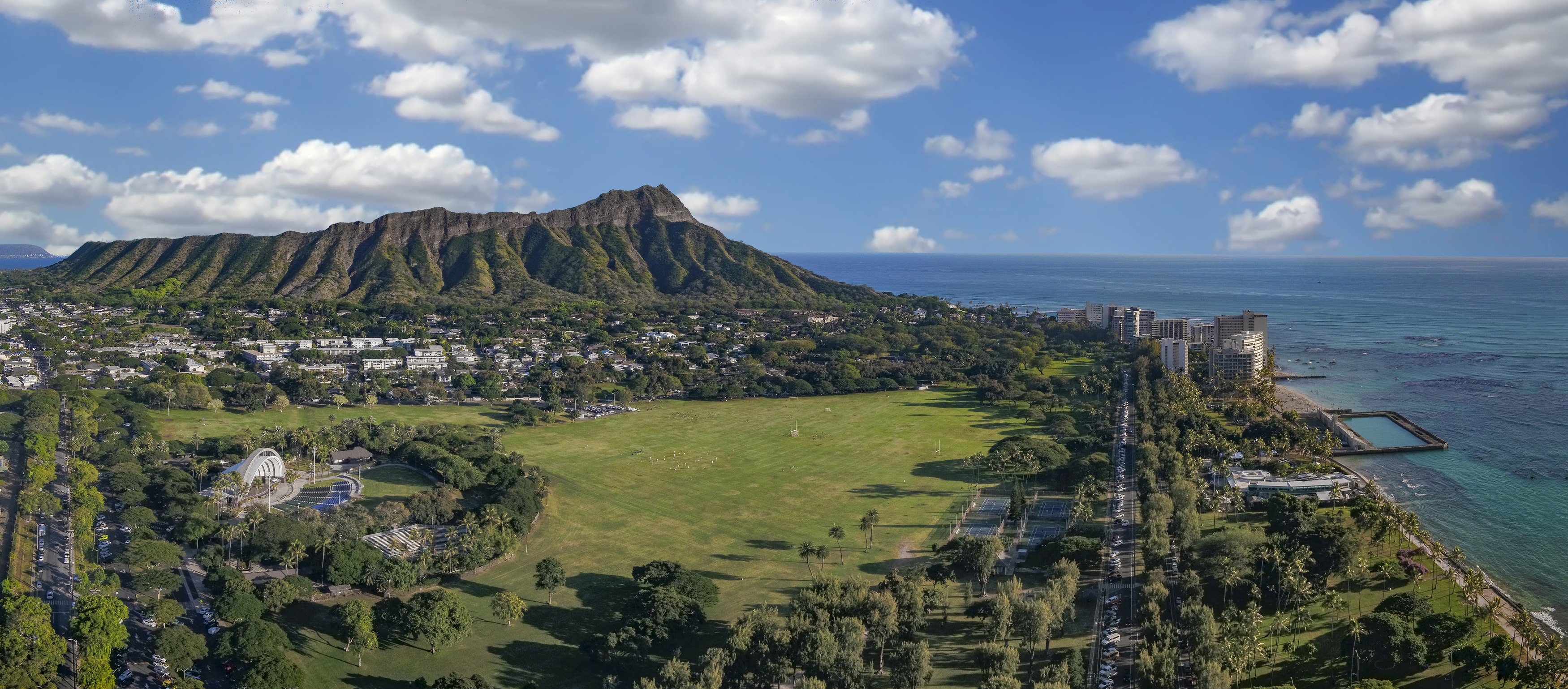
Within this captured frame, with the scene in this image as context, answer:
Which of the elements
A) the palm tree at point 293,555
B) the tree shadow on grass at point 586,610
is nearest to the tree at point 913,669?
the tree shadow on grass at point 586,610

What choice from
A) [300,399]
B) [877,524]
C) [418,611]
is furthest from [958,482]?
[300,399]

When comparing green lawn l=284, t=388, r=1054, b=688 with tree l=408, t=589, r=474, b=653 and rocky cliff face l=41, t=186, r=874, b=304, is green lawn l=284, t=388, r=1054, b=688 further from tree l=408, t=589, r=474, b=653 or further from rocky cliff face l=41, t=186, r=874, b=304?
rocky cliff face l=41, t=186, r=874, b=304

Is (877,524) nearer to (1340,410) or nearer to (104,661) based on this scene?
(104,661)

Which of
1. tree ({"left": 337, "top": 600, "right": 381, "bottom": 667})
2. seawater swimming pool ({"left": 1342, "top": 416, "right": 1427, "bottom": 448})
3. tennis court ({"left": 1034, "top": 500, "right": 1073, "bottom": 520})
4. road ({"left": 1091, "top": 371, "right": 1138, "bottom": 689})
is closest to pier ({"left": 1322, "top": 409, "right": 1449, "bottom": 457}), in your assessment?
seawater swimming pool ({"left": 1342, "top": 416, "right": 1427, "bottom": 448})

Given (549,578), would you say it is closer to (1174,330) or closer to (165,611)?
(165,611)

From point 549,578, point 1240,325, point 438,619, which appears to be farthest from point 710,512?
point 1240,325

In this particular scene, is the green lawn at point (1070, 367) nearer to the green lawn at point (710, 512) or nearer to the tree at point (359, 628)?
the green lawn at point (710, 512)
